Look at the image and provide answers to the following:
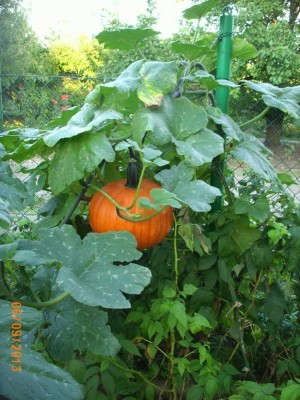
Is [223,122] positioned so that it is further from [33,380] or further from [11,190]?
[33,380]

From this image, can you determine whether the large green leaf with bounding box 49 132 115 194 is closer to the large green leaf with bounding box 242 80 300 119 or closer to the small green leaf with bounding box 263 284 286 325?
the large green leaf with bounding box 242 80 300 119

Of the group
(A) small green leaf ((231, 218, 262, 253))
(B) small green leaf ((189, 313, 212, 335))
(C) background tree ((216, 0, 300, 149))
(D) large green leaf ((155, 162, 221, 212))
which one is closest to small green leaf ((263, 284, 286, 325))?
(A) small green leaf ((231, 218, 262, 253))

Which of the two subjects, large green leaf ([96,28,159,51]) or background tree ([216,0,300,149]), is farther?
background tree ([216,0,300,149])

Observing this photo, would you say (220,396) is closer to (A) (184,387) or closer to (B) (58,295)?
(A) (184,387)

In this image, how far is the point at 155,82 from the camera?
127 centimetres

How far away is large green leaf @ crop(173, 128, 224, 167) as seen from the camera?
50.4 inches

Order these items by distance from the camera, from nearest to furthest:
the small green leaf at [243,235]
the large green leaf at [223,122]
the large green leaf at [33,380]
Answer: the large green leaf at [33,380], the large green leaf at [223,122], the small green leaf at [243,235]

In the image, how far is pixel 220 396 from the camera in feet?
5.47

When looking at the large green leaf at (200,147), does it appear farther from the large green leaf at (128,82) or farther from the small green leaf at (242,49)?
the small green leaf at (242,49)

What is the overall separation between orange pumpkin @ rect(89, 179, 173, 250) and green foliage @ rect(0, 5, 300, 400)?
48 millimetres

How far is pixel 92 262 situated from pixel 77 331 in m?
0.18

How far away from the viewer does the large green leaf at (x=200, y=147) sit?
1.28 meters
